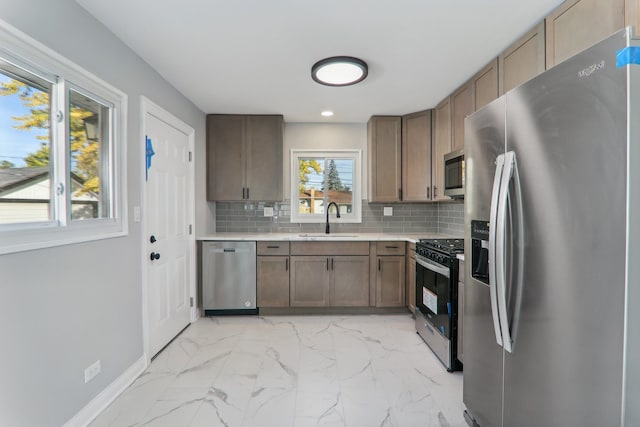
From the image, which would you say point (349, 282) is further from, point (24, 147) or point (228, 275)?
point (24, 147)

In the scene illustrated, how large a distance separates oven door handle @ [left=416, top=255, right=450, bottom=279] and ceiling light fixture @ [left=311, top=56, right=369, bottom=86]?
1.66 m

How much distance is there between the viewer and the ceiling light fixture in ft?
7.76

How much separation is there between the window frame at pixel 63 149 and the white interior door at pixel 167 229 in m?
0.36

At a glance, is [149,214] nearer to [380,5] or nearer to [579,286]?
[380,5]

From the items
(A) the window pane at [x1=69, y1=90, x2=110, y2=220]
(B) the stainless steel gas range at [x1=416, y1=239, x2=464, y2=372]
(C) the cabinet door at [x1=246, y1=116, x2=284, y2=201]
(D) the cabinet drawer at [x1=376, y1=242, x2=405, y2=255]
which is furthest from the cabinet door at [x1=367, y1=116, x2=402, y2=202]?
A: (A) the window pane at [x1=69, y1=90, x2=110, y2=220]

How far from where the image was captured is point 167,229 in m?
2.88

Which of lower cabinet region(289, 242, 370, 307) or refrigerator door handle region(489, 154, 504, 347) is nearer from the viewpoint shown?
refrigerator door handle region(489, 154, 504, 347)

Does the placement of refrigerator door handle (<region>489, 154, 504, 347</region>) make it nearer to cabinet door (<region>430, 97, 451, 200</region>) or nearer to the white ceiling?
the white ceiling

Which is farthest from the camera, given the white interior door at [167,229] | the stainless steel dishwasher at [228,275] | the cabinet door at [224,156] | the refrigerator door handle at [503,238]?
the cabinet door at [224,156]

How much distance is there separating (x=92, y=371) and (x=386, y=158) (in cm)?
338

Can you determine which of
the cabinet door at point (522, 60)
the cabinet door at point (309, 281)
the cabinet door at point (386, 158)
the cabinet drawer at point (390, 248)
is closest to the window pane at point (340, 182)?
the cabinet door at point (386, 158)

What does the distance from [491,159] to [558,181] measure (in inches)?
16.5

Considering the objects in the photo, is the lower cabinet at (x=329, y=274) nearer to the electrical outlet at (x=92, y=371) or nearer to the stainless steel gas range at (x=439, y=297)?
the stainless steel gas range at (x=439, y=297)

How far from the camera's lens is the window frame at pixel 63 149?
1.40 metres
